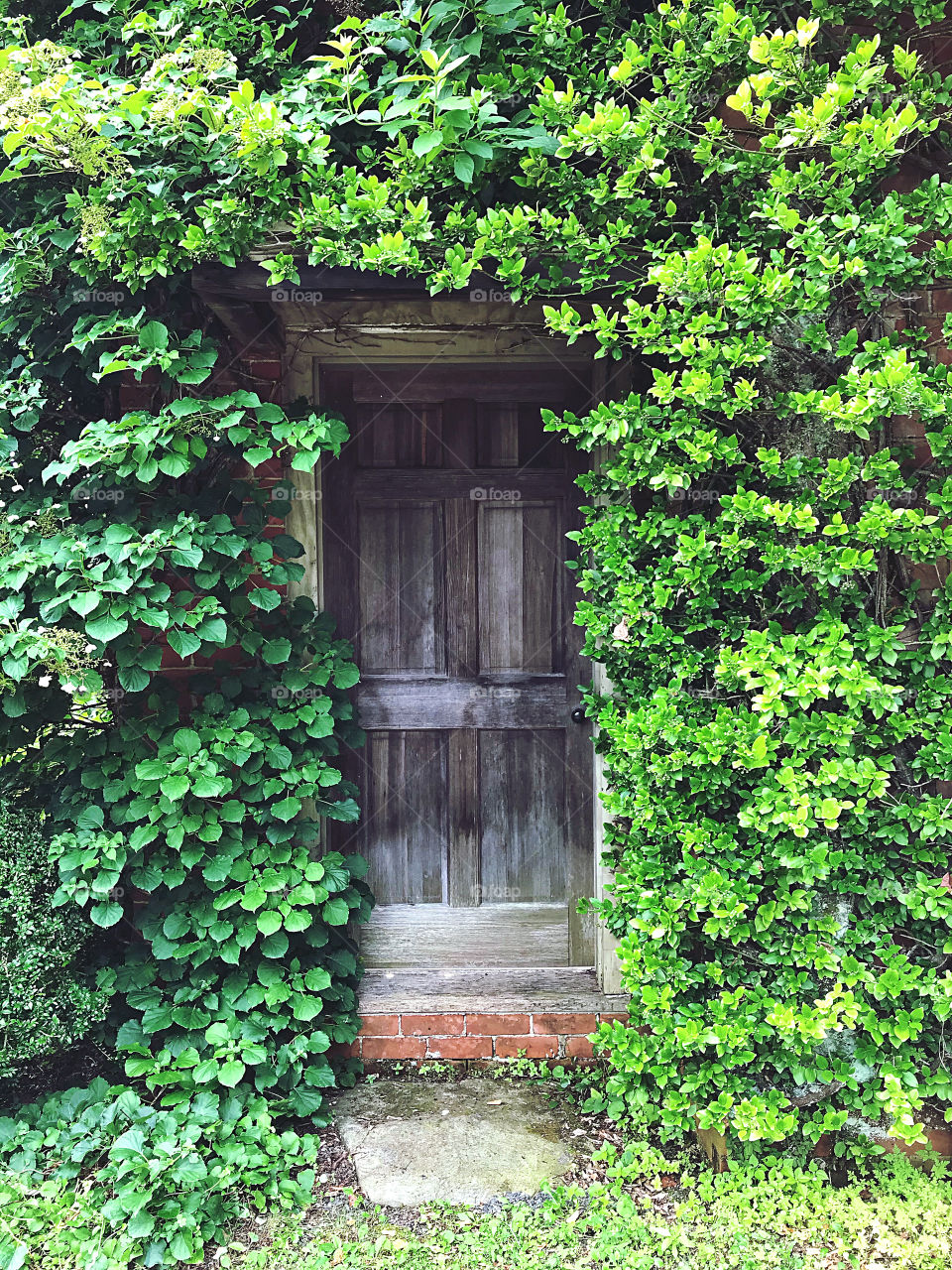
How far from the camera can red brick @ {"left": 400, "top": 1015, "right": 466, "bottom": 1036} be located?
3035 mm

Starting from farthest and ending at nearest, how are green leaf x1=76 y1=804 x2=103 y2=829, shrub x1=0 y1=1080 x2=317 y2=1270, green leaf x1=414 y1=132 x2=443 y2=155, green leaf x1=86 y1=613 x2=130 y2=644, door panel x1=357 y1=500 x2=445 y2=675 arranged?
door panel x1=357 y1=500 x2=445 y2=675
green leaf x1=76 y1=804 x2=103 y2=829
green leaf x1=86 y1=613 x2=130 y2=644
shrub x1=0 y1=1080 x2=317 y2=1270
green leaf x1=414 y1=132 x2=443 y2=155

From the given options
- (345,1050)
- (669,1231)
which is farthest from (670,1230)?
(345,1050)

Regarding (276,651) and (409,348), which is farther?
(409,348)

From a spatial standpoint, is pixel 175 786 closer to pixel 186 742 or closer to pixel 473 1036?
pixel 186 742

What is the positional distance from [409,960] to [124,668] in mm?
1726

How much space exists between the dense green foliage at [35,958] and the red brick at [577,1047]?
168 cm

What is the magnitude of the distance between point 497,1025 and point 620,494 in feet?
6.78

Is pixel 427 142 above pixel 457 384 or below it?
above

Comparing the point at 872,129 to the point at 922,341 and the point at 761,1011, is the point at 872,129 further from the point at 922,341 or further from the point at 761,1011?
the point at 761,1011

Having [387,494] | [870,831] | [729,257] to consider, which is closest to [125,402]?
[387,494]

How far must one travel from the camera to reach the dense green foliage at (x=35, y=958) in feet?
7.99

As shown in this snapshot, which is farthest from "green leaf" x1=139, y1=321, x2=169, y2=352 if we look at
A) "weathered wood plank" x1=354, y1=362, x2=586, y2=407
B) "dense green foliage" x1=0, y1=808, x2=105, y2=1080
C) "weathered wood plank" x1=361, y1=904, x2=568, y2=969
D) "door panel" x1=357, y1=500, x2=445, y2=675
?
"weathered wood plank" x1=361, y1=904, x2=568, y2=969

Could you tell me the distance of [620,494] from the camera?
8.65 feet

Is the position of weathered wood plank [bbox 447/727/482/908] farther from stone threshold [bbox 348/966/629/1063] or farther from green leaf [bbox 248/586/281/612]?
green leaf [bbox 248/586/281/612]
